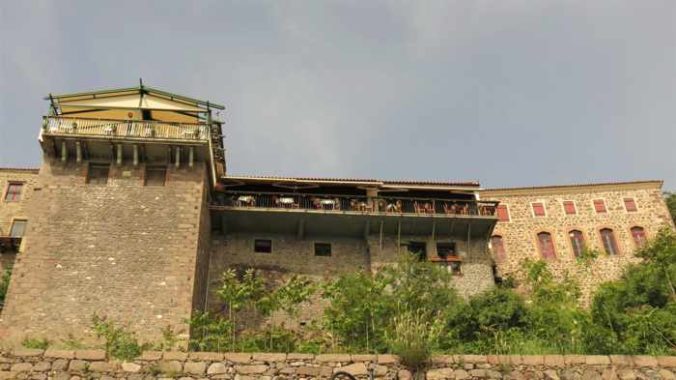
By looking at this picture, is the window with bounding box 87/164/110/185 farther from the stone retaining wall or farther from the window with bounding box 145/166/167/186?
the stone retaining wall

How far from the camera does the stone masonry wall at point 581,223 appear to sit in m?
31.0

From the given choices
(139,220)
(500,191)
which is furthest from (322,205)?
(500,191)

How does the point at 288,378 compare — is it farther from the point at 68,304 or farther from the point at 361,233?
the point at 361,233

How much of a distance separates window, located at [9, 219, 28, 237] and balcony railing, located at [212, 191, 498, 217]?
11.8 meters

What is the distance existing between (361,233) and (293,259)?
2.97m

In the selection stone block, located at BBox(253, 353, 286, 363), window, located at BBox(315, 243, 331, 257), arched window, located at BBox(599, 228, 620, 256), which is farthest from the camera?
arched window, located at BBox(599, 228, 620, 256)

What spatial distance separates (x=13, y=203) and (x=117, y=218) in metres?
13.9

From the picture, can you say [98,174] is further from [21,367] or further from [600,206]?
[600,206]

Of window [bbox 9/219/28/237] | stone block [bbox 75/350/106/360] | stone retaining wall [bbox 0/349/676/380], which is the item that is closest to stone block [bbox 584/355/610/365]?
stone retaining wall [bbox 0/349/676/380]

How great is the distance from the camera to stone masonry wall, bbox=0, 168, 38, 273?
97.1ft

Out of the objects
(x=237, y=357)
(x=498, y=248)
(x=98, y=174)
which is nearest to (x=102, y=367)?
(x=237, y=357)

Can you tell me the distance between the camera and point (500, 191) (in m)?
34.3

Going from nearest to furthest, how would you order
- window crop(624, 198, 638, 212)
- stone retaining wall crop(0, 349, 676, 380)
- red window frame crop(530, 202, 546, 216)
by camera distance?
stone retaining wall crop(0, 349, 676, 380) < window crop(624, 198, 638, 212) < red window frame crop(530, 202, 546, 216)

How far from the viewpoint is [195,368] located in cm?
977
